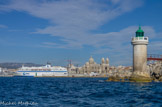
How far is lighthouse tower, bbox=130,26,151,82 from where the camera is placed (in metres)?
49.2

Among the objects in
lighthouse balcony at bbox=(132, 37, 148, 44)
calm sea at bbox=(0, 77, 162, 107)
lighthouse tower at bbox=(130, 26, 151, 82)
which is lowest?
calm sea at bbox=(0, 77, 162, 107)

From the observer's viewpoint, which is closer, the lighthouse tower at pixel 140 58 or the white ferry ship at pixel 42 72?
the lighthouse tower at pixel 140 58

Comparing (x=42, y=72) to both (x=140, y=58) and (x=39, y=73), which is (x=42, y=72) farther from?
(x=140, y=58)

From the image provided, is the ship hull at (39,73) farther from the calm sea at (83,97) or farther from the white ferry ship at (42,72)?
the calm sea at (83,97)

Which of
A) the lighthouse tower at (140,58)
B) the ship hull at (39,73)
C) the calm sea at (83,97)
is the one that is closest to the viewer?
the calm sea at (83,97)

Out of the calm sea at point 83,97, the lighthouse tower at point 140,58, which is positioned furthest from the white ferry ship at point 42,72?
the calm sea at point 83,97

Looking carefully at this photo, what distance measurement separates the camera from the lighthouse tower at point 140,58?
4919 centimetres

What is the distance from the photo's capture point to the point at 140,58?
49.2 metres

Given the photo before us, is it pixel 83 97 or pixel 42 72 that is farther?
pixel 42 72

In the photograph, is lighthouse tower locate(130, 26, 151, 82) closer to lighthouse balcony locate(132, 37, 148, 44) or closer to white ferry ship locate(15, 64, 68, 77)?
lighthouse balcony locate(132, 37, 148, 44)

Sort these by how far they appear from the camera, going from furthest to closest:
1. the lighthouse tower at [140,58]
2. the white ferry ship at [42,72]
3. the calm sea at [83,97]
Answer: the white ferry ship at [42,72], the lighthouse tower at [140,58], the calm sea at [83,97]

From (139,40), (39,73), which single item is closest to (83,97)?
(139,40)

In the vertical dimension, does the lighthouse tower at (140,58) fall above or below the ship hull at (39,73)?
above

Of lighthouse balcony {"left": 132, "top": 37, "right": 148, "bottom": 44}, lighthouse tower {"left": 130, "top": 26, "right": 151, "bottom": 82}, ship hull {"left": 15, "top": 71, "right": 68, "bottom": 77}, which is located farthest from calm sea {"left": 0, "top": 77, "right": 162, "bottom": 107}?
ship hull {"left": 15, "top": 71, "right": 68, "bottom": 77}
